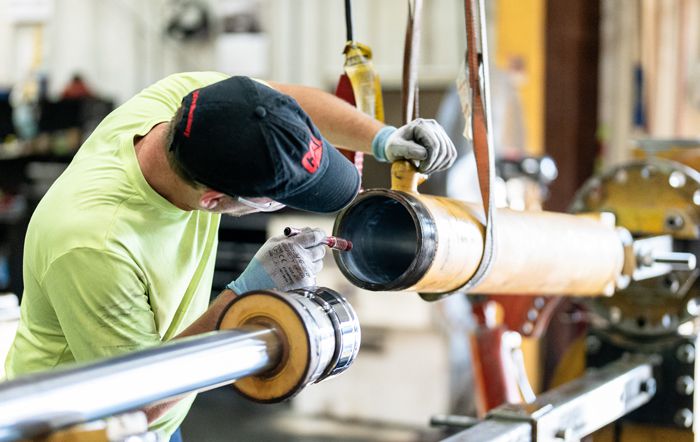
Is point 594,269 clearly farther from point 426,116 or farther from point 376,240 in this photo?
point 426,116

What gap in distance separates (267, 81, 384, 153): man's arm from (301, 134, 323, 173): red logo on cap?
0.30 m

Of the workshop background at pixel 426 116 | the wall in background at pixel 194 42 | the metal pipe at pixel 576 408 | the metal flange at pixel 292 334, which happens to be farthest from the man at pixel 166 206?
the wall in background at pixel 194 42

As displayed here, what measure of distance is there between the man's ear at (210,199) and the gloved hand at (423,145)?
0.90ft

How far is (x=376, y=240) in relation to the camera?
51.5 inches

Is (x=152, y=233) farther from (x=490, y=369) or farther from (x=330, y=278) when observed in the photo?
(x=330, y=278)

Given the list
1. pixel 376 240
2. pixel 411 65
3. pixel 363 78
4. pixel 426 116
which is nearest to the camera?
pixel 376 240

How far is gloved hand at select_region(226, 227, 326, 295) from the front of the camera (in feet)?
3.90

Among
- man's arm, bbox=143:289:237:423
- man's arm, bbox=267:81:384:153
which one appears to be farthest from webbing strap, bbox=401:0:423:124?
man's arm, bbox=143:289:237:423

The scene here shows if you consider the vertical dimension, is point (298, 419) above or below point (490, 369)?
below

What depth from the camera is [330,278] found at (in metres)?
4.97

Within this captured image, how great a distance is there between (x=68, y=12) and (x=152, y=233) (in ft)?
23.2

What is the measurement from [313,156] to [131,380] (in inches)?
16.9

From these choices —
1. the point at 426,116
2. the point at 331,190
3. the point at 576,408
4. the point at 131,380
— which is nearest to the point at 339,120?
the point at 331,190

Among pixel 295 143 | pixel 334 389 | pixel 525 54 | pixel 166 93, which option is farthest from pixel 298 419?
pixel 295 143
